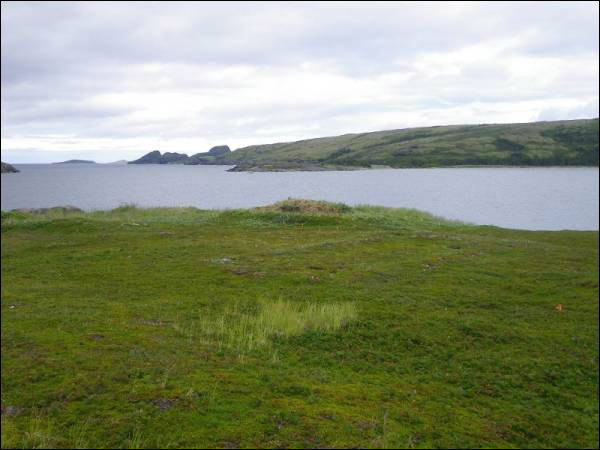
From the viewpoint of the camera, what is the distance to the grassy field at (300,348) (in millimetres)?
8289

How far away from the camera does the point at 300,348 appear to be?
12.5 metres

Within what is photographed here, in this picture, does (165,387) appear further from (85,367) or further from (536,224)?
(536,224)

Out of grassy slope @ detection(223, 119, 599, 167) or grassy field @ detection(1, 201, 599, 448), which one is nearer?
grassy field @ detection(1, 201, 599, 448)

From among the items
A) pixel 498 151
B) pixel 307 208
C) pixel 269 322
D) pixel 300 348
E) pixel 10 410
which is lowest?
pixel 300 348

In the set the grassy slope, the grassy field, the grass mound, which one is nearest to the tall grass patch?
the grassy field

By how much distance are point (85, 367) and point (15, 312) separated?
5.78 meters

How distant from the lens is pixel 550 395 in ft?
33.8

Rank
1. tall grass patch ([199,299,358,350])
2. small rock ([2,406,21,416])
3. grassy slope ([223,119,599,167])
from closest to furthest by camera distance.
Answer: small rock ([2,406,21,416])
tall grass patch ([199,299,358,350])
grassy slope ([223,119,599,167])

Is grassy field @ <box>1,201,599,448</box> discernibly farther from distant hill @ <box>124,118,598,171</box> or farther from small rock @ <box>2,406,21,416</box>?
distant hill @ <box>124,118,598,171</box>

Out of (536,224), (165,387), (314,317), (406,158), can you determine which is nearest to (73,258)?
(314,317)

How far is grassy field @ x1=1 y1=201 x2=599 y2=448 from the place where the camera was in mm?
8289

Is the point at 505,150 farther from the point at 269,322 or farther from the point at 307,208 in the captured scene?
the point at 269,322

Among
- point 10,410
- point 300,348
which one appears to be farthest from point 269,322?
point 10,410

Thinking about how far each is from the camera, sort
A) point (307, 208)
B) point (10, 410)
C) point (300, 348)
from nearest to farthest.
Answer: point (10, 410) < point (300, 348) < point (307, 208)
